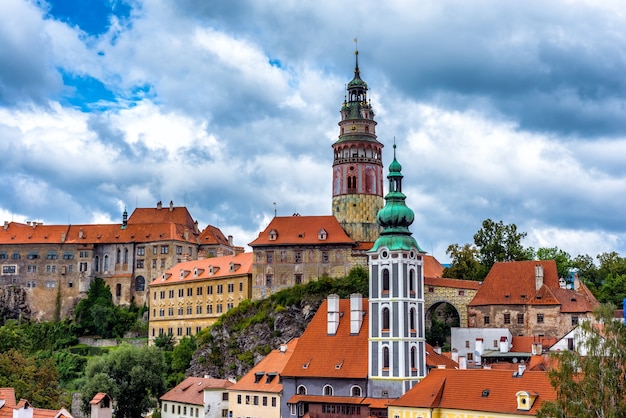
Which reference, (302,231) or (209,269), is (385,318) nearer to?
(302,231)

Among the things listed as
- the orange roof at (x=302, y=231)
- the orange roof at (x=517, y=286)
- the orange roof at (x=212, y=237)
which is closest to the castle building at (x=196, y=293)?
the orange roof at (x=302, y=231)

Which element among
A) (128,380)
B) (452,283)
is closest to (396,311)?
(452,283)

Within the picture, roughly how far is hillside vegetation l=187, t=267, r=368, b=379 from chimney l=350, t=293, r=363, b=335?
56.9 ft

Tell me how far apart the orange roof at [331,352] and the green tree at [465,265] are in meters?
23.8

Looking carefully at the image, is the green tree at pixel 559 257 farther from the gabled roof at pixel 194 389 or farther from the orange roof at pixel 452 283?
the gabled roof at pixel 194 389

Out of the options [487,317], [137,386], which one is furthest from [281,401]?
[487,317]

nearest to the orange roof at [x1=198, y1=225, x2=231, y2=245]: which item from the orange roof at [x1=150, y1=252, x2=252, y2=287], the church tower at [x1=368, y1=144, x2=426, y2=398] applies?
the orange roof at [x1=150, y1=252, x2=252, y2=287]

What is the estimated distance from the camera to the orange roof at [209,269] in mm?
86500

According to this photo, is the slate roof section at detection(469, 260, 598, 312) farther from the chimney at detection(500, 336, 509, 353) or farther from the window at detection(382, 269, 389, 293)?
the window at detection(382, 269, 389, 293)

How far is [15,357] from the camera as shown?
62.4m

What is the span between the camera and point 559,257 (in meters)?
92.4

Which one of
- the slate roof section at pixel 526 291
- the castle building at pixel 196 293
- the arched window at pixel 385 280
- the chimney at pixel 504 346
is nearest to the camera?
the arched window at pixel 385 280

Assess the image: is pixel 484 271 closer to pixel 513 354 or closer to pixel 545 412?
pixel 513 354

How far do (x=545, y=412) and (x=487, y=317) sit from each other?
3357 centimetres
